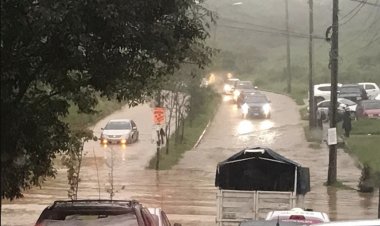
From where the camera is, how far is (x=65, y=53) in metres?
9.57

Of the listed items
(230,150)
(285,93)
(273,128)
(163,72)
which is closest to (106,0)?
(163,72)

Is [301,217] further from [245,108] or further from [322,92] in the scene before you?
[322,92]

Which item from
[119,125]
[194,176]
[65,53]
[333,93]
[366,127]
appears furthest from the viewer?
[366,127]

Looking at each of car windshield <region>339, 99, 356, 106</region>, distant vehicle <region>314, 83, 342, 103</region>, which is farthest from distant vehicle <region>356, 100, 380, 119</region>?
distant vehicle <region>314, 83, 342, 103</region>

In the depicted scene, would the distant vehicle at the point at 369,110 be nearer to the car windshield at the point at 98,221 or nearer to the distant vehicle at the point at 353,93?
the distant vehicle at the point at 353,93

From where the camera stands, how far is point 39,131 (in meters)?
10.2

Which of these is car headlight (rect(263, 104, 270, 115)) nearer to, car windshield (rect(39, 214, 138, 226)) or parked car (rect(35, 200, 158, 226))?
parked car (rect(35, 200, 158, 226))

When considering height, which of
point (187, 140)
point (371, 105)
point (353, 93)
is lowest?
point (187, 140)

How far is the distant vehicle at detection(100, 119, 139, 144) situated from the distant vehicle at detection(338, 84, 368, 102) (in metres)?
16.1

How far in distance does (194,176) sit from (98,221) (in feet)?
74.9

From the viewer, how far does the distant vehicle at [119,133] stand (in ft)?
140

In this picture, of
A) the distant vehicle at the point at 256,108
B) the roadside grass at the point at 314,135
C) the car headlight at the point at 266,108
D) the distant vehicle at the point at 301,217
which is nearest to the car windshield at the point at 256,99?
the distant vehicle at the point at 256,108

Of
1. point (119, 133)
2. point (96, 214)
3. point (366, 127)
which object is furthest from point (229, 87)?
point (96, 214)

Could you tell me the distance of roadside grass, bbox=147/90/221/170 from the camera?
36062 mm
